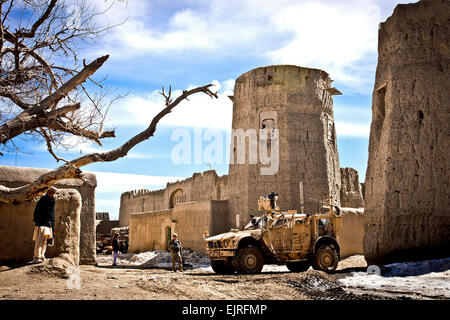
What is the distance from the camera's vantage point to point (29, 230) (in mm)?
8852

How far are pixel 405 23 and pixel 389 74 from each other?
1465 mm

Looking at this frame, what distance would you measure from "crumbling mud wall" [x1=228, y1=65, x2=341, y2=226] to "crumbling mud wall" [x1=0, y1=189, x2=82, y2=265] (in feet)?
41.2

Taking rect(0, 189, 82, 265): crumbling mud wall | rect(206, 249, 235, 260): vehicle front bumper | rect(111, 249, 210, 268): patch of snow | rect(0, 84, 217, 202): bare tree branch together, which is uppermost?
rect(0, 84, 217, 202): bare tree branch

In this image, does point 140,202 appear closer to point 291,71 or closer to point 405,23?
point 291,71

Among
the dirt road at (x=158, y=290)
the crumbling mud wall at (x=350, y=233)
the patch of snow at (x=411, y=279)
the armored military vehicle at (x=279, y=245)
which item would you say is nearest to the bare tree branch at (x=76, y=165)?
the dirt road at (x=158, y=290)

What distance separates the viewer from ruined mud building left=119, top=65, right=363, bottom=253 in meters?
20.7

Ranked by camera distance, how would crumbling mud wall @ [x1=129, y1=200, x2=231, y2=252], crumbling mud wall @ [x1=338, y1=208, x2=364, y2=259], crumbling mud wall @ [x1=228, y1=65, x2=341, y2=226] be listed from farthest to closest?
crumbling mud wall @ [x1=228, y1=65, x2=341, y2=226] → crumbling mud wall @ [x1=129, y1=200, x2=231, y2=252] → crumbling mud wall @ [x1=338, y1=208, x2=364, y2=259]

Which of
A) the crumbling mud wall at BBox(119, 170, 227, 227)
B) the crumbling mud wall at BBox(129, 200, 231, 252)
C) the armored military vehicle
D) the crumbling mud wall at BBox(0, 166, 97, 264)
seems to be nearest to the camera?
the crumbling mud wall at BBox(0, 166, 97, 264)

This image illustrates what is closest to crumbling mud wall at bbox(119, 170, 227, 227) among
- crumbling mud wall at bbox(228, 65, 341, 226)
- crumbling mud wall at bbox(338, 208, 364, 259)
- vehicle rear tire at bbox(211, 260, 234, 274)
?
crumbling mud wall at bbox(228, 65, 341, 226)

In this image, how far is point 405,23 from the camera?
1205 centimetres

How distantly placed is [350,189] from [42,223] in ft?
64.7

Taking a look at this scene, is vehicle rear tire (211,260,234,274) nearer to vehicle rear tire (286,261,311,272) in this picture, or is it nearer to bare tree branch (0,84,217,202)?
vehicle rear tire (286,261,311,272)

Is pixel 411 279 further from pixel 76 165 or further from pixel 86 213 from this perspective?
pixel 86 213

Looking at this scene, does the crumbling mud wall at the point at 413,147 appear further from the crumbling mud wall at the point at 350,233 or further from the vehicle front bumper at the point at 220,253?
the crumbling mud wall at the point at 350,233
